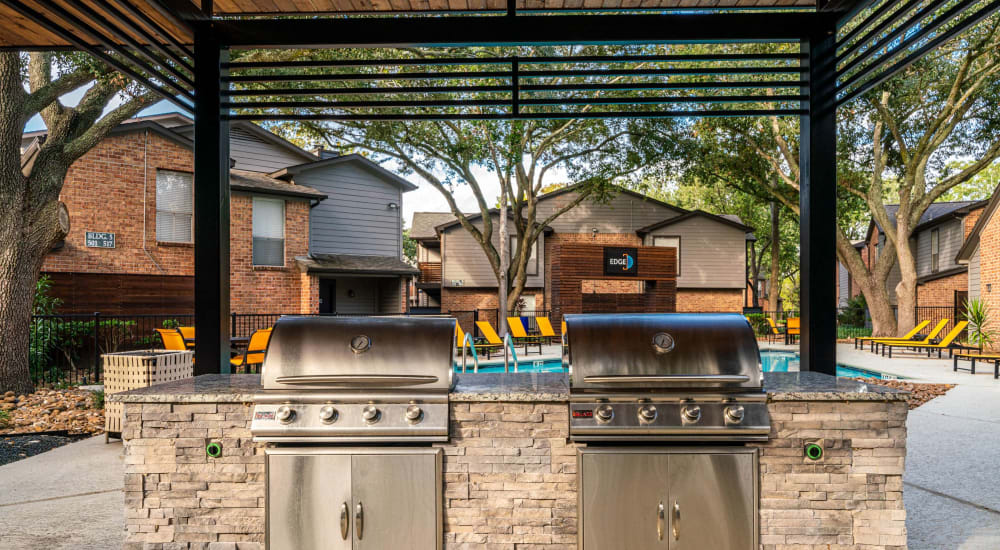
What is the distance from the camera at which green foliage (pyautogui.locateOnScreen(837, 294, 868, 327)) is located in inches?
1087

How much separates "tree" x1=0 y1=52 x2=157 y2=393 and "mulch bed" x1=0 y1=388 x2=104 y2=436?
1.95 feet

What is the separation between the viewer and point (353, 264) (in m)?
17.4

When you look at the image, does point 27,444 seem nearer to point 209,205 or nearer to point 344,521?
point 209,205

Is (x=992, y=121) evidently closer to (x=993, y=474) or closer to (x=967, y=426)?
(x=967, y=426)

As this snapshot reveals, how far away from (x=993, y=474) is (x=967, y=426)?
85.2 inches

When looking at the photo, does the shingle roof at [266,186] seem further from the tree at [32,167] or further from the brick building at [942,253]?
the brick building at [942,253]

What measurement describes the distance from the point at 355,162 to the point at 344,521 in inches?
674

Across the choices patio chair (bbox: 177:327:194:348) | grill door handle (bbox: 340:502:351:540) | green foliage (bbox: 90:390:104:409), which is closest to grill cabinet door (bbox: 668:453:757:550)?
grill door handle (bbox: 340:502:351:540)

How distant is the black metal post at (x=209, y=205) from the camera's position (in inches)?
146

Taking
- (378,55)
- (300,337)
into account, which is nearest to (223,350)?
(300,337)

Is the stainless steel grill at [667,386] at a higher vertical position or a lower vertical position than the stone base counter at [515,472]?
higher

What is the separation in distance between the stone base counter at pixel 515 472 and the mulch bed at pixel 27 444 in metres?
3.64

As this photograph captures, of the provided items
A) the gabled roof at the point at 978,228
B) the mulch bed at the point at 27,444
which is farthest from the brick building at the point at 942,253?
the mulch bed at the point at 27,444

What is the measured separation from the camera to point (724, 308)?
26.2 m
